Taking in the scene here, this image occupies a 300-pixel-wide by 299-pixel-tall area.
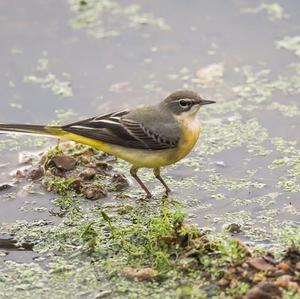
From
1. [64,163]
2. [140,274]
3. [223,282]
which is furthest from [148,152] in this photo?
[223,282]

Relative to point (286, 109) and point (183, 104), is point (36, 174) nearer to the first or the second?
point (183, 104)

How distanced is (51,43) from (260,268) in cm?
601

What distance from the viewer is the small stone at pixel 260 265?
272 inches

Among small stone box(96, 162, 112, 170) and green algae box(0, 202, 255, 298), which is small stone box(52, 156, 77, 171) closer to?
small stone box(96, 162, 112, 170)

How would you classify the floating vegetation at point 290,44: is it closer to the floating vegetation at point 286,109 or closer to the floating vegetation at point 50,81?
the floating vegetation at point 286,109

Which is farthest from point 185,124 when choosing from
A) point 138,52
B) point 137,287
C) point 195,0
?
point 195,0

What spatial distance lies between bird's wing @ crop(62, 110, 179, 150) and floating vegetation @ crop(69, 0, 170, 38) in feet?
12.1

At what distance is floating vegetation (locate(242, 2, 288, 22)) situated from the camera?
12.4 m

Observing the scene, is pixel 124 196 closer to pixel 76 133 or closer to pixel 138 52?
pixel 76 133

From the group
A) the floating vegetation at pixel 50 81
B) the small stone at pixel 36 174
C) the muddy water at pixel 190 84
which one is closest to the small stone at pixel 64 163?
the small stone at pixel 36 174

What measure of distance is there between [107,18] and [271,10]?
7.12 feet

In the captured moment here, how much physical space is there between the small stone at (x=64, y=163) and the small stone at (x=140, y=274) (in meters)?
2.33

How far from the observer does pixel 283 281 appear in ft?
22.0

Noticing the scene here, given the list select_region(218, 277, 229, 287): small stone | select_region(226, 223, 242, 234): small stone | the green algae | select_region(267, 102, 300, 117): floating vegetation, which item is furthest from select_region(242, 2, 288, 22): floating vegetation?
select_region(218, 277, 229, 287): small stone
